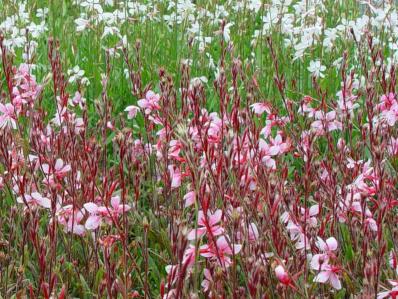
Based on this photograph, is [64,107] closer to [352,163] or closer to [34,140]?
[34,140]

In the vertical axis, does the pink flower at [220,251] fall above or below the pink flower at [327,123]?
above

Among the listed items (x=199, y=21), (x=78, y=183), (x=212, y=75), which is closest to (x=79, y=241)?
(x=78, y=183)

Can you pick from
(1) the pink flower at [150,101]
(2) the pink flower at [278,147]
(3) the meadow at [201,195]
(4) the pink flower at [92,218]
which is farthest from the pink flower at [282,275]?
(1) the pink flower at [150,101]

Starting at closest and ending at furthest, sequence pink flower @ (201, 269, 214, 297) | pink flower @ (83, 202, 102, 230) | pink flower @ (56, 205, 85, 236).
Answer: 1. pink flower @ (201, 269, 214, 297)
2. pink flower @ (83, 202, 102, 230)
3. pink flower @ (56, 205, 85, 236)

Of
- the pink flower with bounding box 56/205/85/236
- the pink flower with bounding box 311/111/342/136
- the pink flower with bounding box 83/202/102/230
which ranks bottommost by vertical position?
the pink flower with bounding box 311/111/342/136

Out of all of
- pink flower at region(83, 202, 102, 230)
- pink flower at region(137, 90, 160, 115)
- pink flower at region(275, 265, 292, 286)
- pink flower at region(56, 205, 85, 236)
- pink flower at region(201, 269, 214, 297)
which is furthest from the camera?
pink flower at region(137, 90, 160, 115)

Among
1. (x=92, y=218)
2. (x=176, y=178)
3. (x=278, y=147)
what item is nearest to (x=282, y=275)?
(x=92, y=218)

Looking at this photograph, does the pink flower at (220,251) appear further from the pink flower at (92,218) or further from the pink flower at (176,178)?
the pink flower at (176,178)

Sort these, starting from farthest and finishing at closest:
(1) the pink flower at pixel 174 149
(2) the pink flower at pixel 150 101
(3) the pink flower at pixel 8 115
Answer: (2) the pink flower at pixel 150 101
(3) the pink flower at pixel 8 115
(1) the pink flower at pixel 174 149

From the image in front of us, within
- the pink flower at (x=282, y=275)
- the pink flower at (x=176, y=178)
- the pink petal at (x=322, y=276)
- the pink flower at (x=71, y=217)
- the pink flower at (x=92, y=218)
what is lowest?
the pink flower at (x=71, y=217)

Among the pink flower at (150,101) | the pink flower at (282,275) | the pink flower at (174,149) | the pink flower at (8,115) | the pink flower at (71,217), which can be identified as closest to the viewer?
the pink flower at (282,275)

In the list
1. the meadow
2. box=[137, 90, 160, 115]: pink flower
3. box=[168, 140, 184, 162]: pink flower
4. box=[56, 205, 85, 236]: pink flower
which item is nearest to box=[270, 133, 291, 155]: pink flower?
the meadow

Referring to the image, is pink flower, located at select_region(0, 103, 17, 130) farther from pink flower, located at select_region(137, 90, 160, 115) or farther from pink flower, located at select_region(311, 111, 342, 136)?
pink flower, located at select_region(311, 111, 342, 136)

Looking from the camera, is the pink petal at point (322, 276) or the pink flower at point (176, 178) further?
the pink flower at point (176, 178)
